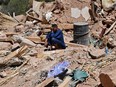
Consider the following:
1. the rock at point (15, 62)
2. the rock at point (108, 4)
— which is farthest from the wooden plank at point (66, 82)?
the rock at point (108, 4)

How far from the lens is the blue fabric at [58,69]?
331 inches

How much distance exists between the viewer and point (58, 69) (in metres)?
8.57

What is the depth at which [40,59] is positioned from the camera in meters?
9.93

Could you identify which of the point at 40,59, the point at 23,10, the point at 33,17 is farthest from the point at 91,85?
the point at 23,10

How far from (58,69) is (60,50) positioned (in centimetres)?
205

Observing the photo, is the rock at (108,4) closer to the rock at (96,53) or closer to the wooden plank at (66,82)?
the rock at (96,53)

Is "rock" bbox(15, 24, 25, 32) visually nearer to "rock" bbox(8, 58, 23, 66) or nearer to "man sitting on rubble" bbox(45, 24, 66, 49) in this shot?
"man sitting on rubble" bbox(45, 24, 66, 49)

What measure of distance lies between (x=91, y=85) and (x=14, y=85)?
2.02 m

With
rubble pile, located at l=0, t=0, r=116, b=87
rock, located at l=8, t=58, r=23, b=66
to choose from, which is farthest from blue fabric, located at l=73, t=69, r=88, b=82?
rock, located at l=8, t=58, r=23, b=66

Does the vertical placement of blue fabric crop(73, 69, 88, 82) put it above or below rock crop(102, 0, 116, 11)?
below

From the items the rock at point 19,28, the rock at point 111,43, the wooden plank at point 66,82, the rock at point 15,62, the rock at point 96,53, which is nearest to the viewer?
the wooden plank at point 66,82

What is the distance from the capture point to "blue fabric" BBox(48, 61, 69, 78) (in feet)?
27.6

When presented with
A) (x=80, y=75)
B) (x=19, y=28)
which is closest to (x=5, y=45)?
(x=19, y=28)

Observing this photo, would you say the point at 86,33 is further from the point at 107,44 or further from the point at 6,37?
the point at 6,37
